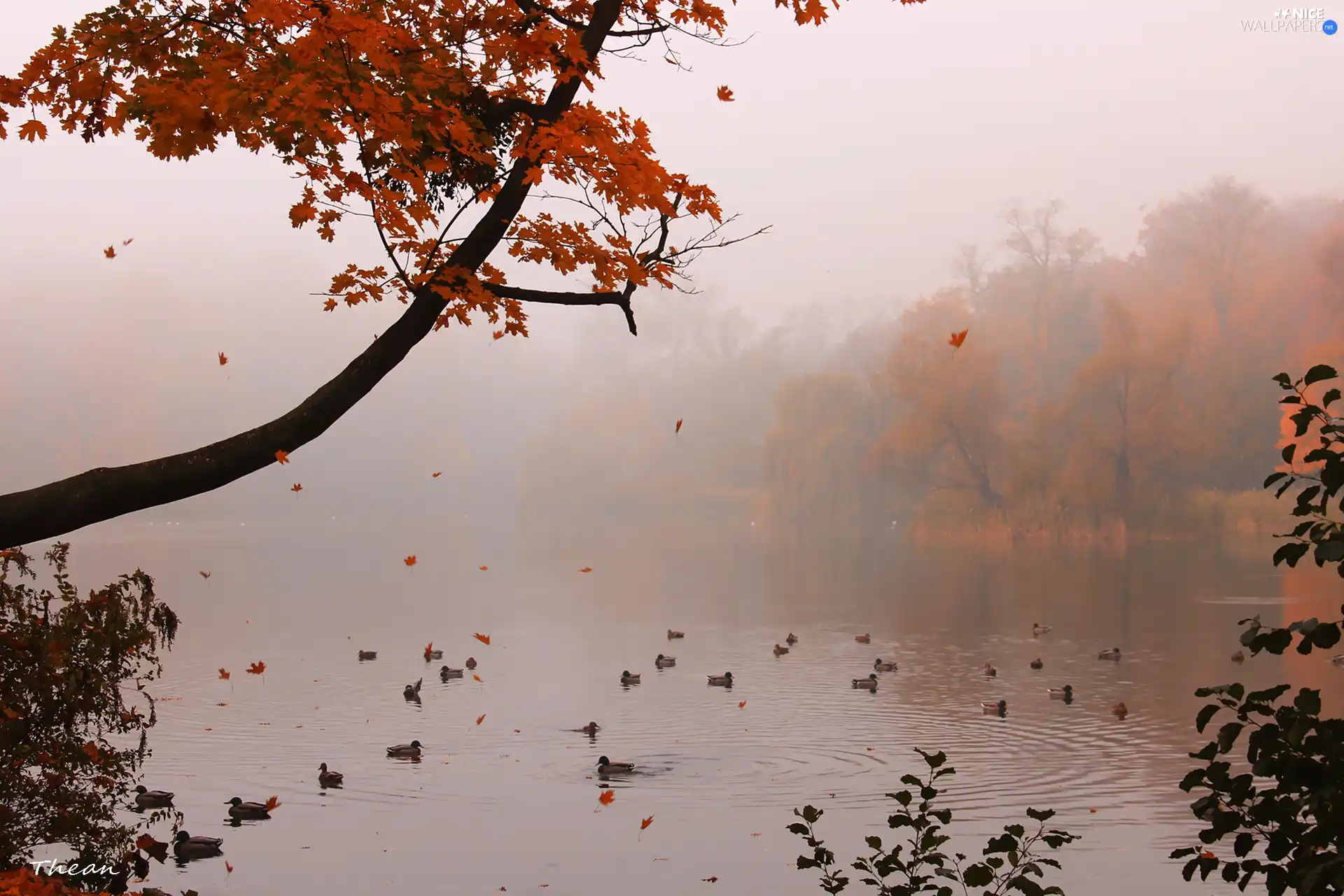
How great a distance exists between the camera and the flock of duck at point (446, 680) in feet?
45.9

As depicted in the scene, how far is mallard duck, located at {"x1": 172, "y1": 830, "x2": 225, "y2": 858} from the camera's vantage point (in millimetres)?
13836

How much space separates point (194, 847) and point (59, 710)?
17.1ft

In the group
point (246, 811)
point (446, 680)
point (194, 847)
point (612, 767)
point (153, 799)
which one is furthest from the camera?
point (446, 680)

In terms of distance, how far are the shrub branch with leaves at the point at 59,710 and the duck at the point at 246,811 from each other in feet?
17.6

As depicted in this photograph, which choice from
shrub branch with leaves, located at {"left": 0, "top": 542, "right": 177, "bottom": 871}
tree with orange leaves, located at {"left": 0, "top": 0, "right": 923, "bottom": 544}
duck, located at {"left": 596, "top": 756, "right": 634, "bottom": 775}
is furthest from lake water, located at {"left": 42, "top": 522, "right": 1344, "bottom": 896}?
tree with orange leaves, located at {"left": 0, "top": 0, "right": 923, "bottom": 544}

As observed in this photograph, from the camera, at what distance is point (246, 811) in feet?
51.0

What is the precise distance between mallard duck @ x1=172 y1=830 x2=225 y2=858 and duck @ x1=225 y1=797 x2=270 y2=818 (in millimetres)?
1443

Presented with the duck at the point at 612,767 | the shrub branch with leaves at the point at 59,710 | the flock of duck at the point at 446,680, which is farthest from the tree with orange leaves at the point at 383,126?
the duck at the point at 612,767

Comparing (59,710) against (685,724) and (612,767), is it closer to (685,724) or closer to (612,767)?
(612,767)

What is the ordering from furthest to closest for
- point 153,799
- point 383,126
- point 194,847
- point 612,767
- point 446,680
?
point 446,680
point 612,767
point 153,799
point 194,847
point 383,126

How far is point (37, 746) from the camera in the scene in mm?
9203

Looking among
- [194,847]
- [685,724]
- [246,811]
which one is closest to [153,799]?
[246,811]

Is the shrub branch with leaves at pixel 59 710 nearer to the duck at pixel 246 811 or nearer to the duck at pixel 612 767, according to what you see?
the duck at pixel 246 811

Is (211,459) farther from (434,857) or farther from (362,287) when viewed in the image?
(434,857)
